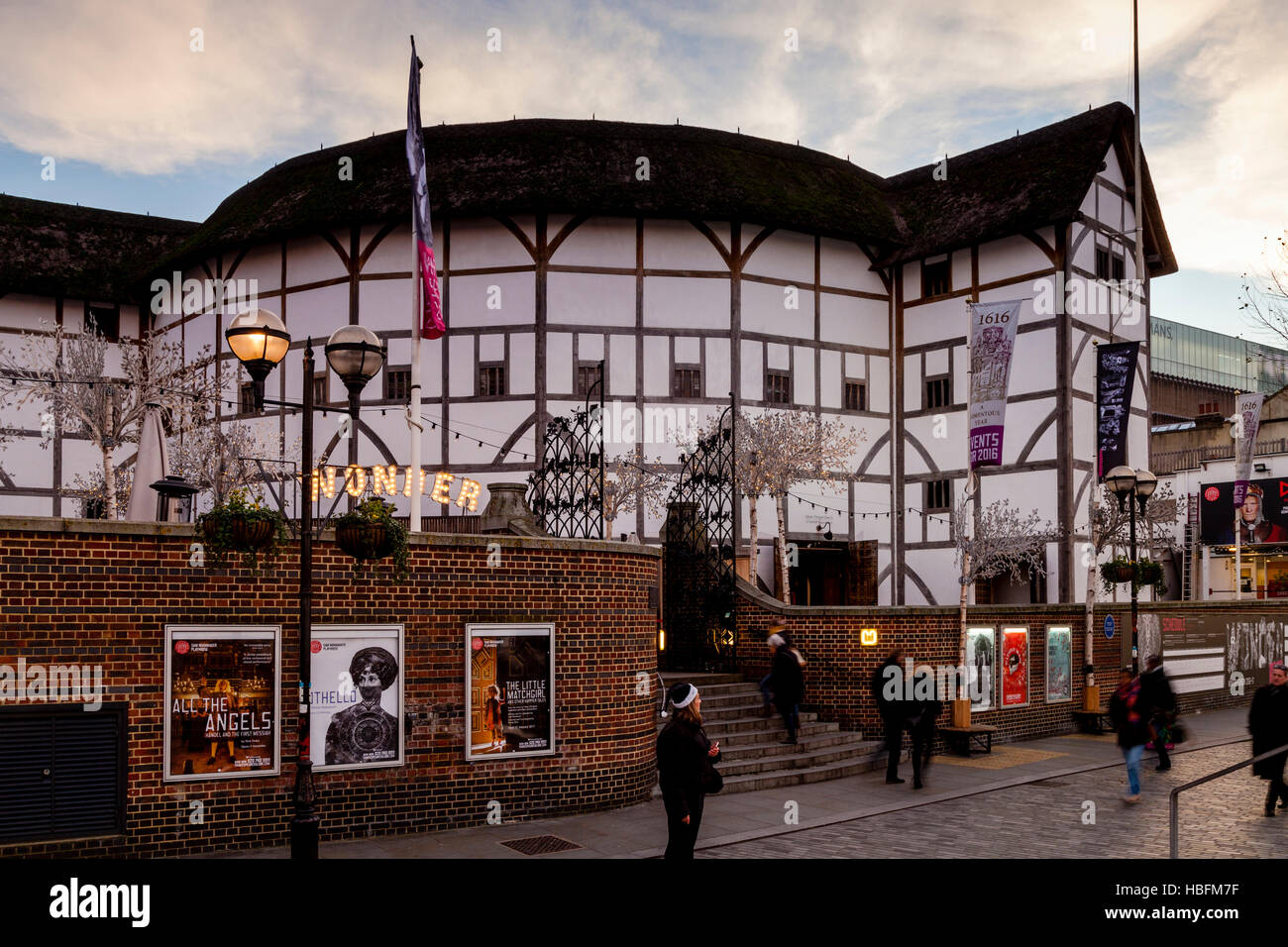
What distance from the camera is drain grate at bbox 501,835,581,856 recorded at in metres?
11.1

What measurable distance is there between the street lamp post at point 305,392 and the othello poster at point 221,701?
1328mm

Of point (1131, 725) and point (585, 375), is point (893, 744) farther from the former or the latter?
point (585, 375)

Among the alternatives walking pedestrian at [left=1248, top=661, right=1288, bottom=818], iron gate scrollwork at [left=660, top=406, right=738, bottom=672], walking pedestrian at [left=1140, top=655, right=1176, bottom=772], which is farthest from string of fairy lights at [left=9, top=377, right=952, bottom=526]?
walking pedestrian at [left=1248, top=661, right=1288, bottom=818]

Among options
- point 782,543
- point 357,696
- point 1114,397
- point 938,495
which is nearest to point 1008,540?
point 938,495

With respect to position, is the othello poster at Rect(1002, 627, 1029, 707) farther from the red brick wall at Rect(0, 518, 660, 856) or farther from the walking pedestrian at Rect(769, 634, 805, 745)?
the red brick wall at Rect(0, 518, 660, 856)

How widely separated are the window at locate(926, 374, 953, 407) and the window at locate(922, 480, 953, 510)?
238cm

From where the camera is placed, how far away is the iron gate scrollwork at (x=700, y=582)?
62.6 feet

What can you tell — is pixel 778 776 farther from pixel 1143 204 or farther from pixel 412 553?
pixel 1143 204

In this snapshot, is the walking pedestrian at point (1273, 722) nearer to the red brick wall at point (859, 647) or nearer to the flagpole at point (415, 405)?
the red brick wall at point (859, 647)

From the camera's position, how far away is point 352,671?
1182 centimetres

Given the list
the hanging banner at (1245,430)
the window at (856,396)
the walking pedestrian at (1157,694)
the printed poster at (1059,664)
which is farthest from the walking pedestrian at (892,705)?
the hanging banner at (1245,430)

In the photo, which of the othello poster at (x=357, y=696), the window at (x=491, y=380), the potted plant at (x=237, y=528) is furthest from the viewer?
the window at (x=491, y=380)
